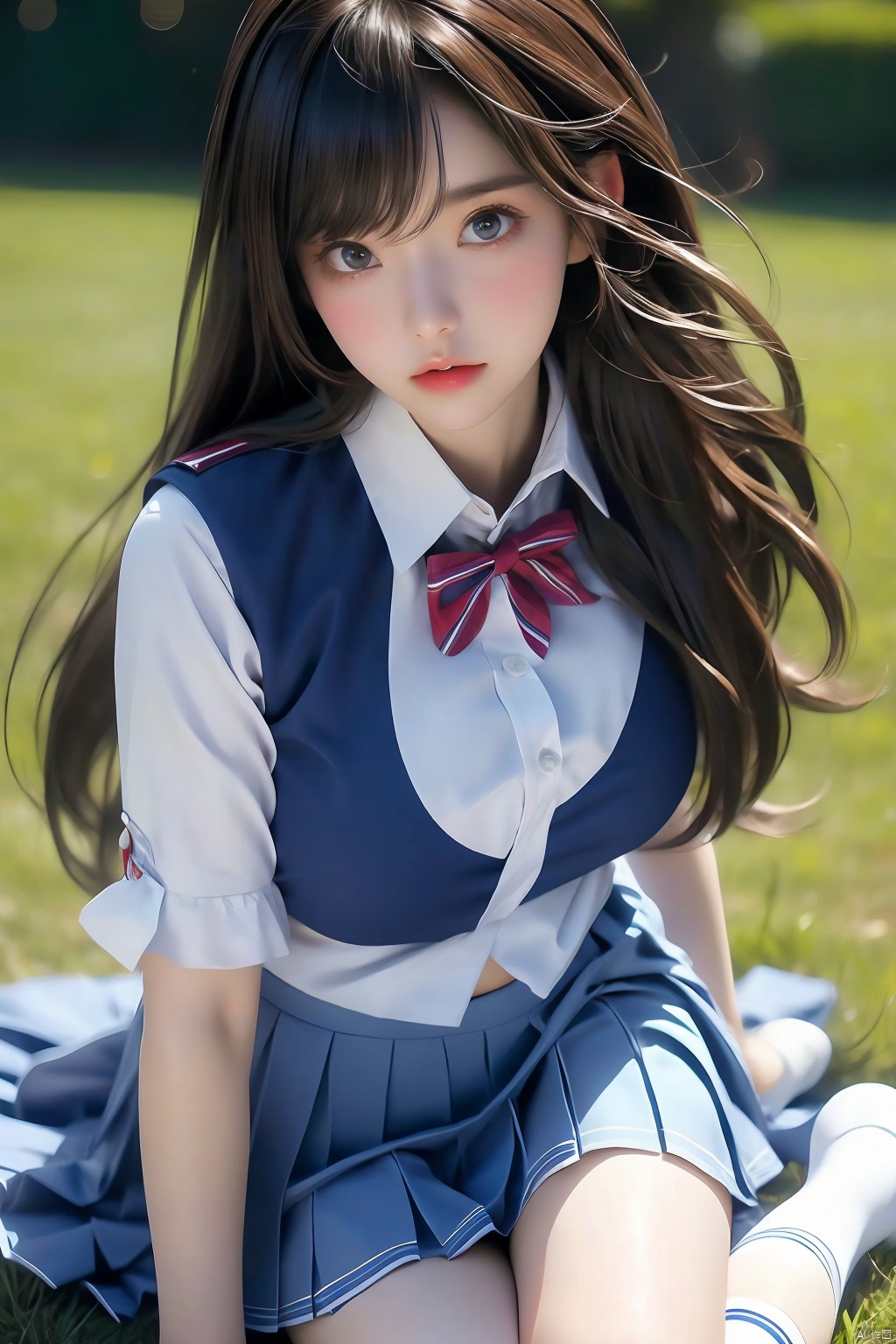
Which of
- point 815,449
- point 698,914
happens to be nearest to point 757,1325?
point 698,914

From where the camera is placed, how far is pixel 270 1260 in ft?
5.40

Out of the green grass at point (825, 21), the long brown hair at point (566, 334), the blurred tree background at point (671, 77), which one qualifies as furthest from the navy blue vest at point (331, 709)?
the green grass at point (825, 21)

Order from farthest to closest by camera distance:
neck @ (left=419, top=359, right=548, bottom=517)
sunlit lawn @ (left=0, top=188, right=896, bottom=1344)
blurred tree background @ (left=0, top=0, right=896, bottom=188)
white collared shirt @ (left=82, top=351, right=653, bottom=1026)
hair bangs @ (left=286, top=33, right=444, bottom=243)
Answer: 1. blurred tree background @ (left=0, top=0, right=896, bottom=188)
2. sunlit lawn @ (left=0, top=188, right=896, bottom=1344)
3. neck @ (left=419, top=359, right=548, bottom=517)
4. white collared shirt @ (left=82, top=351, right=653, bottom=1026)
5. hair bangs @ (left=286, top=33, right=444, bottom=243)

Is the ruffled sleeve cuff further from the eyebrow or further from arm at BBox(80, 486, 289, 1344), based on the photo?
the eyebrow

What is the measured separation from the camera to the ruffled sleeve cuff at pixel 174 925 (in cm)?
148

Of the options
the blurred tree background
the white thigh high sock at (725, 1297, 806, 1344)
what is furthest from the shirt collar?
the blurred tree background

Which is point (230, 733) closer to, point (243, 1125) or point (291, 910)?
point (291, 910)

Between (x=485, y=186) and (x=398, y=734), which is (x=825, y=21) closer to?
(x=485, y=186)

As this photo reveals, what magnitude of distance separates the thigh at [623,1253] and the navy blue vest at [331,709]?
0.34 meters

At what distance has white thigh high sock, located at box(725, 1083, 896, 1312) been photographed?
174cm

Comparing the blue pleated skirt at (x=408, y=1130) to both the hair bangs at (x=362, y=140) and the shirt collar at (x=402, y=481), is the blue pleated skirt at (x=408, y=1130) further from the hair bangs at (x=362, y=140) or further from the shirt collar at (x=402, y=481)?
the hair bangs at (x=362, y=140)

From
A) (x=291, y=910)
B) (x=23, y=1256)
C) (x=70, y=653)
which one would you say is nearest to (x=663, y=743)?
(x=291, y=910)

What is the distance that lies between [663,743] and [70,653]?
0.75m

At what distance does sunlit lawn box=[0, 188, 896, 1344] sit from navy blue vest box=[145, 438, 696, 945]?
0.72 m
